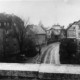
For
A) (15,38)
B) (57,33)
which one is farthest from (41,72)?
(57,33)

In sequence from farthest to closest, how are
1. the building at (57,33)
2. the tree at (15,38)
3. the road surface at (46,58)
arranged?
the building at (57,33) < the tree at (15,38) < the road surface at (46,58)

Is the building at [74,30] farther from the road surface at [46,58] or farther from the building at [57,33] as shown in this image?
the building at [57,33]

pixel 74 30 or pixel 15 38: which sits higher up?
pixel 74 30

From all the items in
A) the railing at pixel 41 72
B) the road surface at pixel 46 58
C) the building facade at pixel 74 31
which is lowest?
the road surface at pixel 46 58

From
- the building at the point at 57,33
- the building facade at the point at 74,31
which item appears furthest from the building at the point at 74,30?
the building at the point at 57,33

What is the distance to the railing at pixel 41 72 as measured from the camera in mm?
1665

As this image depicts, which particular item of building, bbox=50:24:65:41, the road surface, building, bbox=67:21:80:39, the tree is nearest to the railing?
the road surface

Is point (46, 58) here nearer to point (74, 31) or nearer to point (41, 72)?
point (74, 31)

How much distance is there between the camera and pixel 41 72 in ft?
5.58

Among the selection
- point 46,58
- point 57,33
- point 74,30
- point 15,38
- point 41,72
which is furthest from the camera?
point 57,33

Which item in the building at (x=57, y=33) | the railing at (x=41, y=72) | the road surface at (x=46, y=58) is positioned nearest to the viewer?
the railing at (x=41, y=72)

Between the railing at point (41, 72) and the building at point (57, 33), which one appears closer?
the railing at point (41, 72)

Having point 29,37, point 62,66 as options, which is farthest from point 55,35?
point 62,66

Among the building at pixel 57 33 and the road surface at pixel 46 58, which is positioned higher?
the building at pixel 57 33
